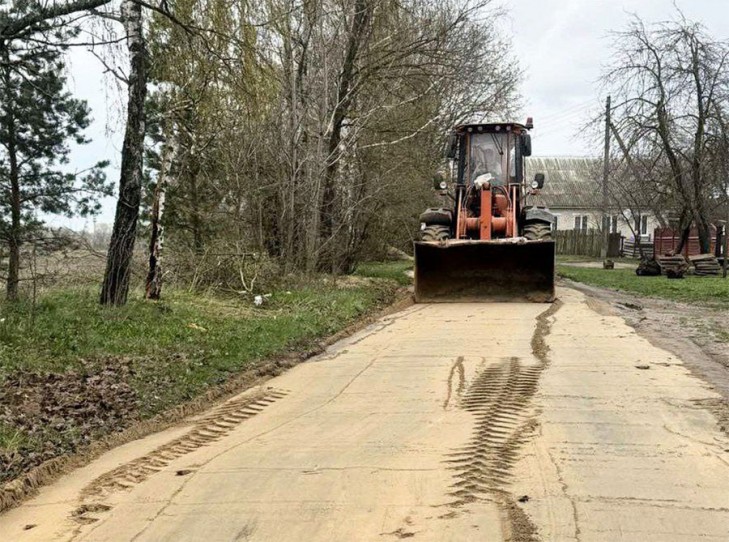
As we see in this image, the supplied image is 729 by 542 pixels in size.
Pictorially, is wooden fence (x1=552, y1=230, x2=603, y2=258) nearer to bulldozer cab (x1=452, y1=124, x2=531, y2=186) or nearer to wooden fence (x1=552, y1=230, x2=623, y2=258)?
wooden fence (x1=552, y1=230, x2=623, y2=258)

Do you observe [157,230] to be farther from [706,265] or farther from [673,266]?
[706,265]

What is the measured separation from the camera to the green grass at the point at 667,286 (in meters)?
17.8

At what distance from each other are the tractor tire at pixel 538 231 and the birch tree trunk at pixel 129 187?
7575mm

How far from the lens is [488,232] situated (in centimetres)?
1567

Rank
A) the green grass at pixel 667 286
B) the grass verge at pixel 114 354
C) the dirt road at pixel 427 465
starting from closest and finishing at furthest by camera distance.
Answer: the dirt road at pixel 427 465, the grass verge at pixel 114 354, the green grass at pixel 667 286

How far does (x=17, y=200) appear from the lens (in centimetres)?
1653

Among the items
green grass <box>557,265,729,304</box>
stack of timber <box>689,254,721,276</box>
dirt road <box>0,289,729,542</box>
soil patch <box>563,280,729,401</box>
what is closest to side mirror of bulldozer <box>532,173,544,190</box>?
soil patch <box>563,280,729,401</box>

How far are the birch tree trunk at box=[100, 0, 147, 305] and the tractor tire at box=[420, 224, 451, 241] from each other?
20.3 feet

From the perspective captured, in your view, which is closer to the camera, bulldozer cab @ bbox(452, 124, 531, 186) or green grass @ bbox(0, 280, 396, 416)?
green grass @ bbox(0, 280, 396, 416)

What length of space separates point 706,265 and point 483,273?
513 inches

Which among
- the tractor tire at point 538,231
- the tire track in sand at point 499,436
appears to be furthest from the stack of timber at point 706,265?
the tire track in sand at point 499,436

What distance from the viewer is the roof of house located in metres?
61.7

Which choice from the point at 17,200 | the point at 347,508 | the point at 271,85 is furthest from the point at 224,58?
the point at 17,200

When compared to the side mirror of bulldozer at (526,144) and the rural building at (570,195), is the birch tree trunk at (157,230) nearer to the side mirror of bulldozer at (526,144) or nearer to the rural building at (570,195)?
the side mirror of bulldozer at (526,144)
